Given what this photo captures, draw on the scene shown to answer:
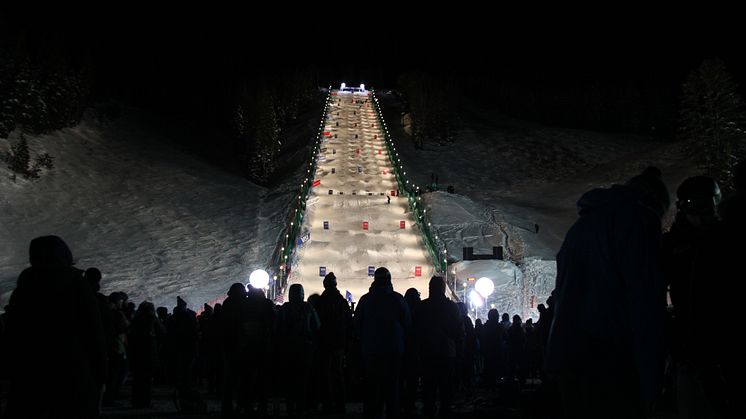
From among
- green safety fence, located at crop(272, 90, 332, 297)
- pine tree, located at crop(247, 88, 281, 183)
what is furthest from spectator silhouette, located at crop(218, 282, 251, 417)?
pine tree, located at crop(247, 88, 281, 183)

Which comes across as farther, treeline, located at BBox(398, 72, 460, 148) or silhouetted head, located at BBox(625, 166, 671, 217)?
treeline, located at BBox(398, 72, 460, 148)

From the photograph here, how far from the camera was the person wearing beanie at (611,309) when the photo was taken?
314 centimetres

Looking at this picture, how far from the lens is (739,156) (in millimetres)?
35688

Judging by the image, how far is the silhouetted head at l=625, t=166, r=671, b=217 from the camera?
3471mm

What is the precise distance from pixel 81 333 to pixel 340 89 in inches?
2846

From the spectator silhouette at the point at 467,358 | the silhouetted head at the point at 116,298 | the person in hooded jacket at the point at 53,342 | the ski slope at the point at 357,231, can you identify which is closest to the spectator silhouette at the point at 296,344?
the silhouetted head at the point at 116,298

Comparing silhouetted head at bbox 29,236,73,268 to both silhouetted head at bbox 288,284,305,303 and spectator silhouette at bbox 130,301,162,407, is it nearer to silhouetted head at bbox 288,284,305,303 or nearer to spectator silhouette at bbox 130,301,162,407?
silhouetted head at bbox 288,284,305,303

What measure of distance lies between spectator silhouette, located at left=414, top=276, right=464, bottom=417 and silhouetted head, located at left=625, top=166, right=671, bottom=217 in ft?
16.3

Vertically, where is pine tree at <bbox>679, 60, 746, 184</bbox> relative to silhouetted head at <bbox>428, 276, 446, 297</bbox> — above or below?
above

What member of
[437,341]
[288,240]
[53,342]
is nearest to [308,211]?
[288,240]

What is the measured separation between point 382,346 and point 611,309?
15.1ft

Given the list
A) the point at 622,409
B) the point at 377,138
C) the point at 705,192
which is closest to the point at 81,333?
the point at 622,409

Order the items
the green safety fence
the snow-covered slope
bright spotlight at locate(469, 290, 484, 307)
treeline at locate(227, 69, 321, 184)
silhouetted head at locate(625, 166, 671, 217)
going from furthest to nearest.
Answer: treeline at locate(227, 69, 321, 184)
the snow-covered slope
the green safety fence
bright spotlight at locate(469, 290, 484, 307)
silhouetted head at locate(625, 166, 671, 217)

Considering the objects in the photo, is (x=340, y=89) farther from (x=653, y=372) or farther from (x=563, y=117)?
(x=653, y=372)
